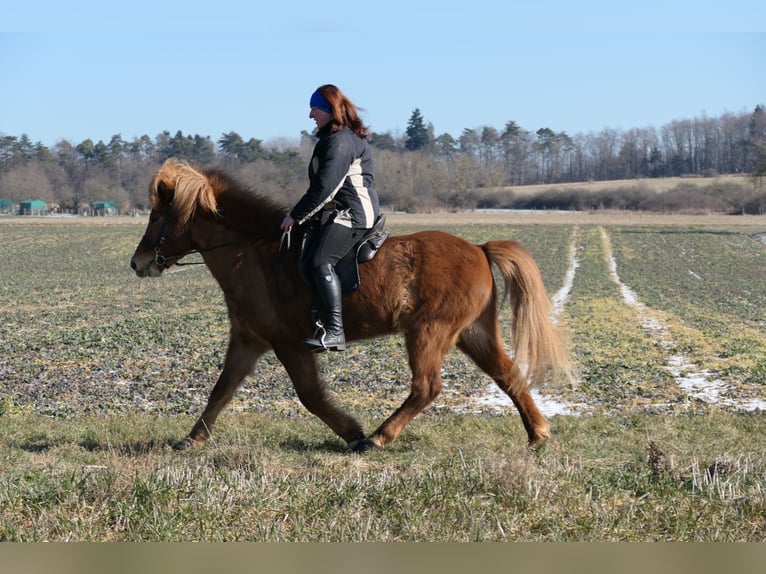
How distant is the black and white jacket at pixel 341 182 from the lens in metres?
6.90

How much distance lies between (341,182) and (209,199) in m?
1.43

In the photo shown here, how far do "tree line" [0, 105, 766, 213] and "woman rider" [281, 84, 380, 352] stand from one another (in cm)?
5276

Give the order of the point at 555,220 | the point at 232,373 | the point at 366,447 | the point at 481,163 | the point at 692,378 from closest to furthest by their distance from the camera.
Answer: the point at 366,447 < the point at 232,373 < the point at 692,378 < the point at 555,220 < the point at 481,163

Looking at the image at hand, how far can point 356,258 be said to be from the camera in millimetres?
7176

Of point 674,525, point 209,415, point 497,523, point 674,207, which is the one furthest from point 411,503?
point 674,207

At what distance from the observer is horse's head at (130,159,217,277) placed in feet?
25.2

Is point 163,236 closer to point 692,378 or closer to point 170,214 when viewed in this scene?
point 170,214

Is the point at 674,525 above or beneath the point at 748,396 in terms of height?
above

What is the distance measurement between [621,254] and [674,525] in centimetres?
4141

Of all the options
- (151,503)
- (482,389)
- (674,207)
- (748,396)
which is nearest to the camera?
(151,503)

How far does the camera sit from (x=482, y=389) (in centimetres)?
1095

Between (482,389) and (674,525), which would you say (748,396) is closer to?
(482,389)

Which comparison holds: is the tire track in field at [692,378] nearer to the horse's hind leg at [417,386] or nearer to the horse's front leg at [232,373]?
the horse's hind leg at [417,386]

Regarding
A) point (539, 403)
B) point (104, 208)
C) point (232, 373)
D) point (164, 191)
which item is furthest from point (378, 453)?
point (104, 208)
